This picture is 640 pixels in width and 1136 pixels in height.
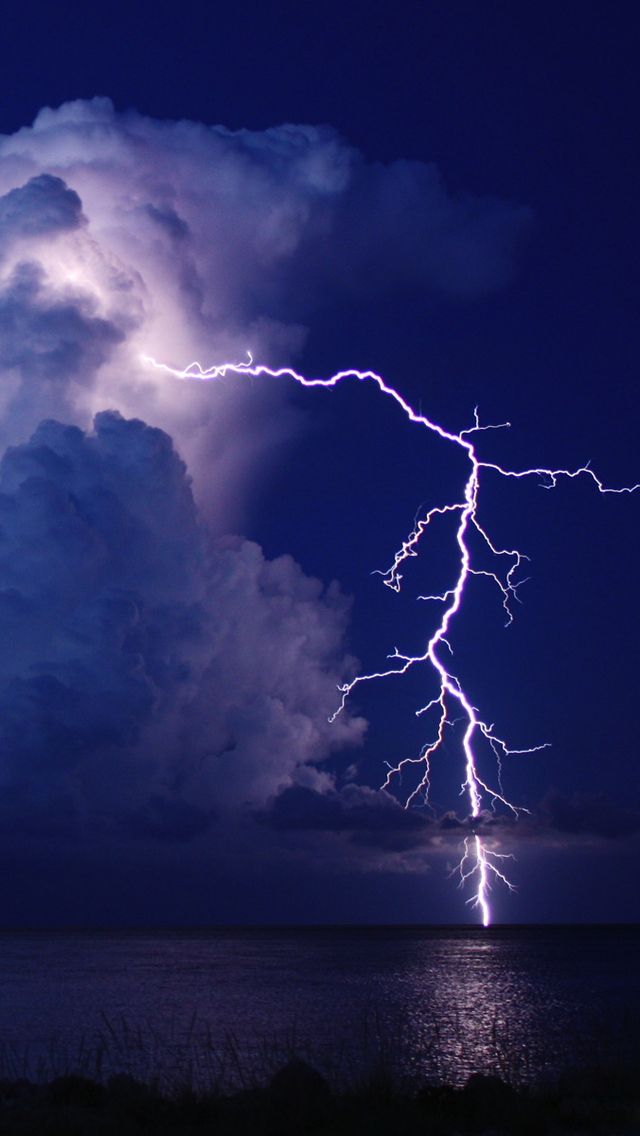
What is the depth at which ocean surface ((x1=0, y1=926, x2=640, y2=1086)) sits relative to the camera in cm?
2239

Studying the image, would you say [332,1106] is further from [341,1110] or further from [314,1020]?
[314,1020]

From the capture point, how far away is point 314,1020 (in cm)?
3488

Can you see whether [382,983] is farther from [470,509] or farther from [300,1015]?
[470,509]

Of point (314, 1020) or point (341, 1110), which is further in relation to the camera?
point (314, 1020)

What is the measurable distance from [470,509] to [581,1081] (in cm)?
2206

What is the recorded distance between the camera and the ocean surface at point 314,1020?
2239 centimetres

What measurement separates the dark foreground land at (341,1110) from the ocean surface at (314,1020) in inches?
64.0

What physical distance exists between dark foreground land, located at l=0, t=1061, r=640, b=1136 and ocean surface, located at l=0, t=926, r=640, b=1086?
1.62 meters

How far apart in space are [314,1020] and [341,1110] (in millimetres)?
22449

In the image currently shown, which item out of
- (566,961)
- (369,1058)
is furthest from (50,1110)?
(566,961)

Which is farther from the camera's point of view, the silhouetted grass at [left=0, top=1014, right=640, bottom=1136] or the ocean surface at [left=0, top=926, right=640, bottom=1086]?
the ocean surface at [left=0, top=926, right=640, bottom=1086]

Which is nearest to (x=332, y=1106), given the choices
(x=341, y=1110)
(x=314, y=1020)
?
(x=341, y=1110)

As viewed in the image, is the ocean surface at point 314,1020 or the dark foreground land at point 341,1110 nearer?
the dark foreground land at point 341,1110

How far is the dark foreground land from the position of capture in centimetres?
1311
